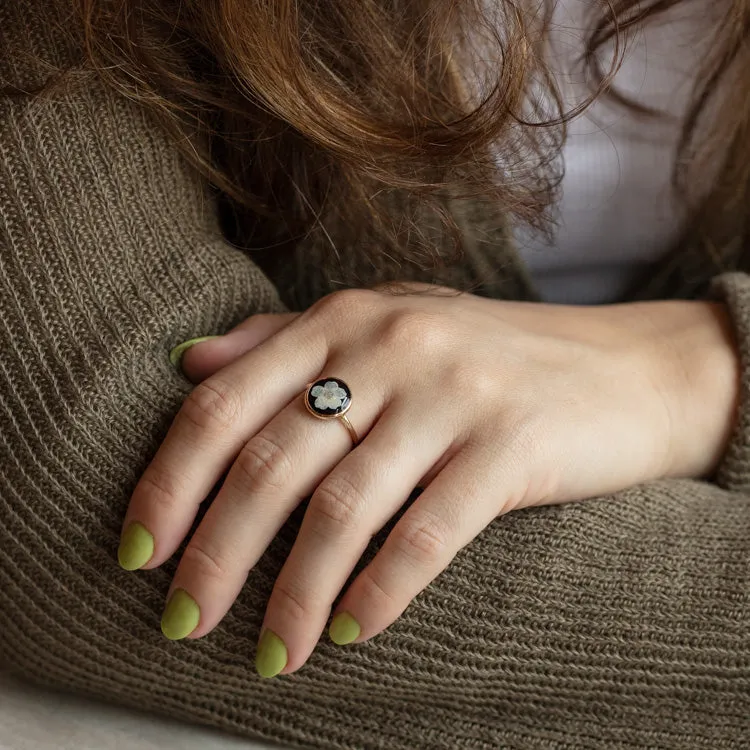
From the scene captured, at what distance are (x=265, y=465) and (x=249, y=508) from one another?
0.10 ft

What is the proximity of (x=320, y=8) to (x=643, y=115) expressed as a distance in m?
0.42

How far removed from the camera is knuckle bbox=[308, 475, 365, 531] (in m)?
0.54

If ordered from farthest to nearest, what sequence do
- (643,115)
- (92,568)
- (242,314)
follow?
(643,115) < (242,314) < (92,568)

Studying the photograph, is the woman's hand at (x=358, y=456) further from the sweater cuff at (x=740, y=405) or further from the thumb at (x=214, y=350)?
the sweater cuff at (x=740, y=405)

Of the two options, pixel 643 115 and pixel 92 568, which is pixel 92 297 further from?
pixel 643 115

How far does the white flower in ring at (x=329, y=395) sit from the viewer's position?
57cm

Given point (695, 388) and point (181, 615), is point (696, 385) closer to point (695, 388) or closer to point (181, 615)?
point (695, 388)

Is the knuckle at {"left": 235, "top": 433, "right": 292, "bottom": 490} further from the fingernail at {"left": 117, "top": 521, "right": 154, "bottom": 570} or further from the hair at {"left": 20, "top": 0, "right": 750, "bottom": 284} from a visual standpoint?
the hair at {"left": 20, "top": 0, "right": 750, "bottom": 284}

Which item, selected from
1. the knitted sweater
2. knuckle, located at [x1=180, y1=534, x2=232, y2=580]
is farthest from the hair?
knuckle, located at [x1=180, y1=534, x2=232, y2=580]

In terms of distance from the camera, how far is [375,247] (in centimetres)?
75

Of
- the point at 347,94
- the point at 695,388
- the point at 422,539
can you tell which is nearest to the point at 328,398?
the point at 422,539

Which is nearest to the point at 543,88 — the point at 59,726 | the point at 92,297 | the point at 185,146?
the point at 185,146

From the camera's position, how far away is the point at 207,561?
55cm

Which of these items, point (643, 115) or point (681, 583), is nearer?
point (681, 583)
